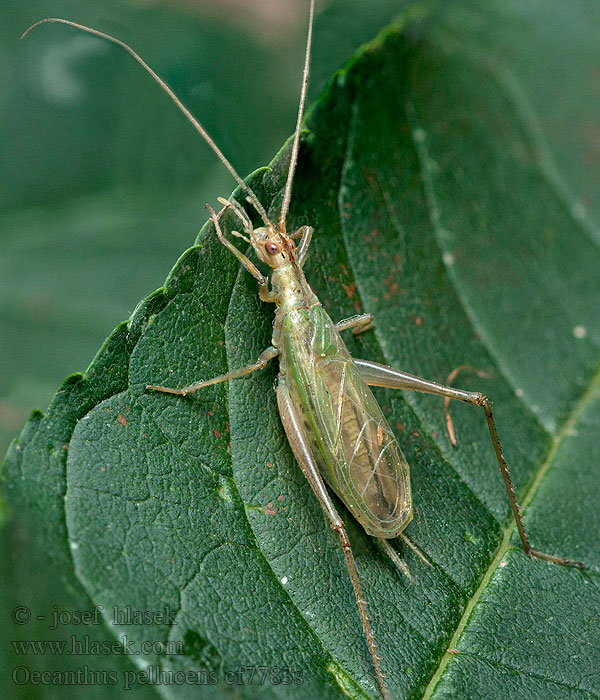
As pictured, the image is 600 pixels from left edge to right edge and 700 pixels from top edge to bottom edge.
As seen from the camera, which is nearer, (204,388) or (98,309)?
(204,388)

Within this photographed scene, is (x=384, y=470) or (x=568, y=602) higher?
(x=384, y=470)

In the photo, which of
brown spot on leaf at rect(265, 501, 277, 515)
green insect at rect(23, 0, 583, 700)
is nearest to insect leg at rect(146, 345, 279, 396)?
green insect at rect(23, 0, 583, 700)

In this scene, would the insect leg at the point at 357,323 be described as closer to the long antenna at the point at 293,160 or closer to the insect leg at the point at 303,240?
the insect leg at the point at 303,240

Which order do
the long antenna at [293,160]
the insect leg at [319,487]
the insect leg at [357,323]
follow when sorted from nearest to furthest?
the insect leg at [319,487]
the long antenna at [293,160]
the insect leg at [357,323]

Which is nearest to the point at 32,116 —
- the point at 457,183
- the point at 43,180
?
the point at 43,180

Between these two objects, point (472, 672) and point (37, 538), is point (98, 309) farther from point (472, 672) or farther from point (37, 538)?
point (472, 672)

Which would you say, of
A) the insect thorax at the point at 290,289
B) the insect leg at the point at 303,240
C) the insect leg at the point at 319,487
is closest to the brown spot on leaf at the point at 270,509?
the insect leg at the point at 319,487

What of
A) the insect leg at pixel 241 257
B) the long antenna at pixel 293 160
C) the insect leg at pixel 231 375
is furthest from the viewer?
the long antenna at pixel 293 160

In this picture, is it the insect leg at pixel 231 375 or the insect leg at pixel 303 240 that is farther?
the insect leg at pixel 303 240
